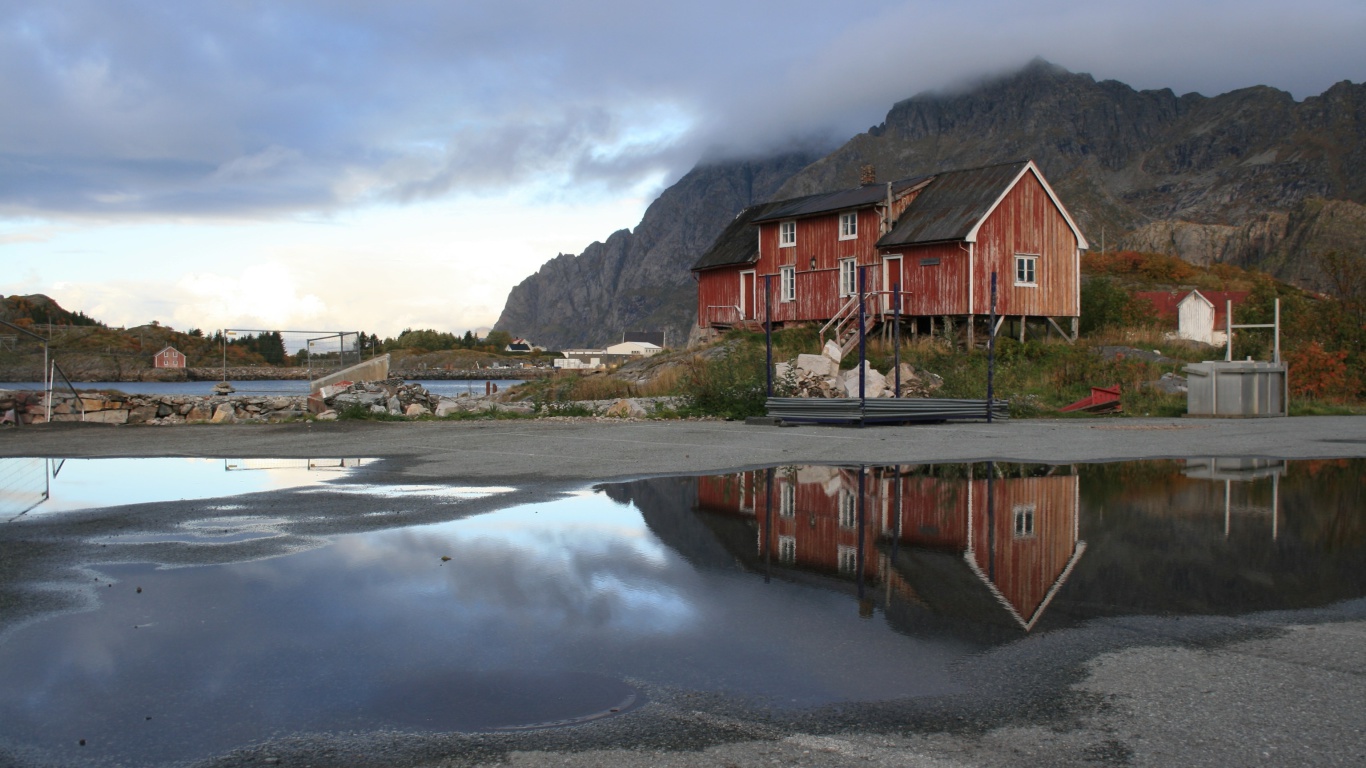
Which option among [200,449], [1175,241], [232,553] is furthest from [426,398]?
[1175,241]

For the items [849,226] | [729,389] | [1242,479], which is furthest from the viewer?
[849,226]

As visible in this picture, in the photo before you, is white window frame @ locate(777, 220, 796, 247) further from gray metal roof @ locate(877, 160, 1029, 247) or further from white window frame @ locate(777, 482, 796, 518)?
white window frame @ locate(777, 482, 796, 518)

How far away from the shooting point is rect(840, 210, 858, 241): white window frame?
4006 cm

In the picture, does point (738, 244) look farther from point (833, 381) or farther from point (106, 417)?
point (106, 417)

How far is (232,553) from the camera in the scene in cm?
822

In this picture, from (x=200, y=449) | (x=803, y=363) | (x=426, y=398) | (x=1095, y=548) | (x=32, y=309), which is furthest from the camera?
(x=32, y=309)

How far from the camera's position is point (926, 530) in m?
8.83

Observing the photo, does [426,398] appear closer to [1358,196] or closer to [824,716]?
[824,716]

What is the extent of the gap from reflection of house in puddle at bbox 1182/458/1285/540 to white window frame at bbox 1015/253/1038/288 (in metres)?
23.5

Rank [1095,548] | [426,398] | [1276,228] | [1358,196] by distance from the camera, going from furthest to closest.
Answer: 1. [1358,196]
2. [1276,228]
3. [426,398]
4. [1095,548]

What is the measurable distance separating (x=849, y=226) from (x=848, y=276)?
6.64 ft

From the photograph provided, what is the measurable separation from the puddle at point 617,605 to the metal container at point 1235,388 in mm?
13886

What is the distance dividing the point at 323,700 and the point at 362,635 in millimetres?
1063

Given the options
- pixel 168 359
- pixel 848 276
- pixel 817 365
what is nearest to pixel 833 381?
pixel 817 365
